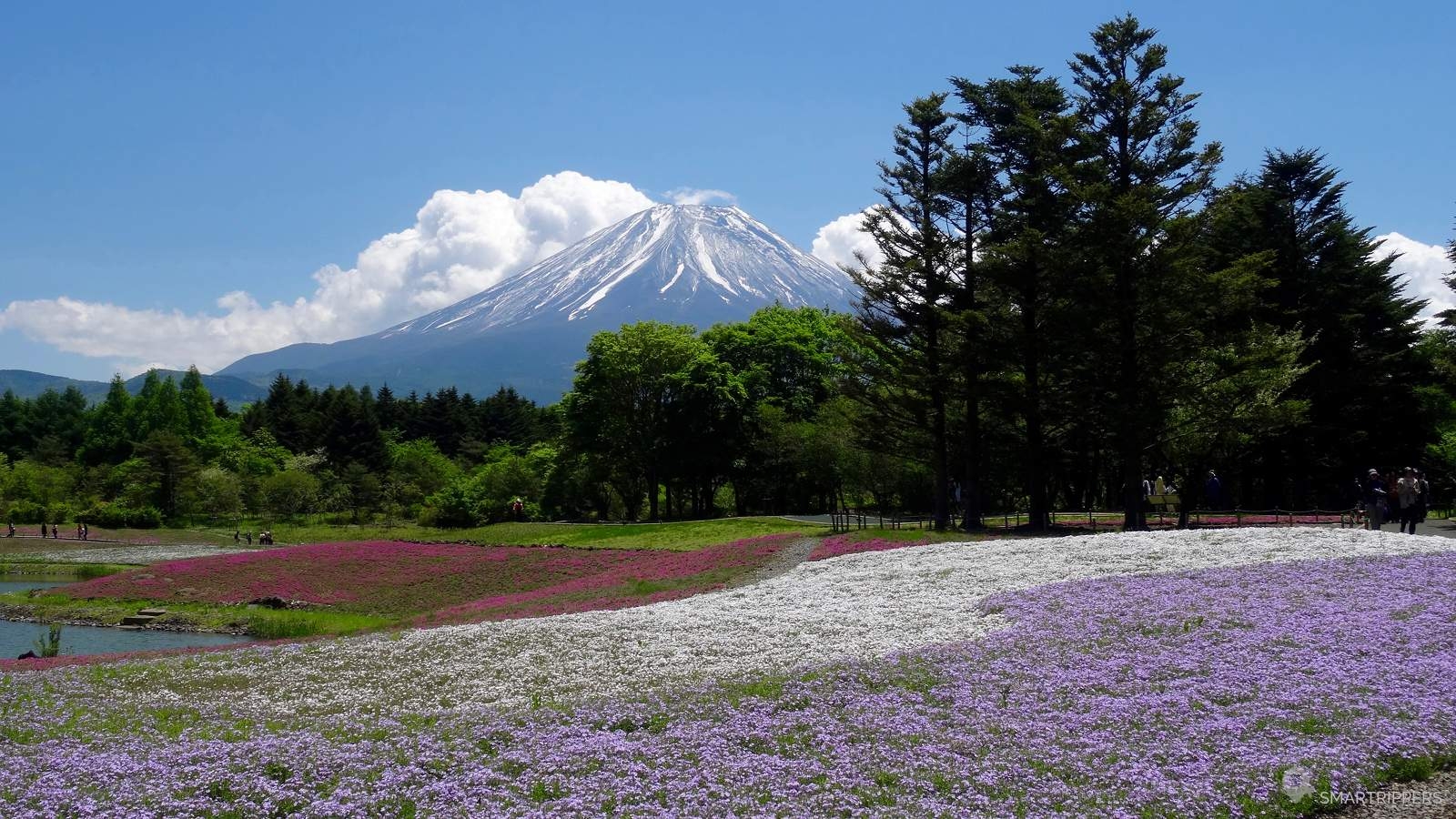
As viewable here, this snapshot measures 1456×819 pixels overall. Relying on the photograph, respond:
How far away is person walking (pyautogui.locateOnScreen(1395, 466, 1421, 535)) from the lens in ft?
95.2

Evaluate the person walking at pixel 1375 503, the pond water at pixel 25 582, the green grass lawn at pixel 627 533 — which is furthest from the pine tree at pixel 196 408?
the person walking at pixel 1375 503

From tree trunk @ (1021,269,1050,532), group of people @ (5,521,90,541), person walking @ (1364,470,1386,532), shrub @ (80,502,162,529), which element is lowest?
group of people @ (5,521,90,541)

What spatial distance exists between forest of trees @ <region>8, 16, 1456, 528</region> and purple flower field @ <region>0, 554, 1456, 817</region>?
22.5 m

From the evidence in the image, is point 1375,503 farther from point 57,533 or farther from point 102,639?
point 57,533

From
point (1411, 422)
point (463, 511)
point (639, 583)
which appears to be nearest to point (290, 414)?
point (463, 511)

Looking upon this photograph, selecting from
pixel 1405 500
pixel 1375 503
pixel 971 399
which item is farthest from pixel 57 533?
pixel 1405 500

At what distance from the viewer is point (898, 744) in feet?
38.3

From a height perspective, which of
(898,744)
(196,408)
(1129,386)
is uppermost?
(196,408)

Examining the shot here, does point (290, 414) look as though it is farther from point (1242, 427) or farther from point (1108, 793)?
point (1108, 793)

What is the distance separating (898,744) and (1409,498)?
82.9ft

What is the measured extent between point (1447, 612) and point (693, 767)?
13767mm

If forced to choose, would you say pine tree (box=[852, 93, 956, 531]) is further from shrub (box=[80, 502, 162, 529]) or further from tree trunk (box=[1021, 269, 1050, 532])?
shrub (box=[80, 502, 162, 529])

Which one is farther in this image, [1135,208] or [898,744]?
[1135,208]

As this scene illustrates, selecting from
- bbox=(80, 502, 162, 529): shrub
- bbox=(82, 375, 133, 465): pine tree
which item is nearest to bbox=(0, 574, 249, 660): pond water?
bbox=(80, 502, 162, 529): shrub
